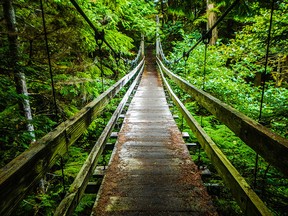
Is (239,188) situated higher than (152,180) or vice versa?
(239,188)

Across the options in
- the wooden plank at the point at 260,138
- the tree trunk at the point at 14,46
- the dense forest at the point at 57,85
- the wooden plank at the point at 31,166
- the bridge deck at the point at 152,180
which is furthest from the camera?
the tree trunk at the point at 14,46

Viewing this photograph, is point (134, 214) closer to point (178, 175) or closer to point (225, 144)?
point (178, 175)

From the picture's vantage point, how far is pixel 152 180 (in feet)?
7.12

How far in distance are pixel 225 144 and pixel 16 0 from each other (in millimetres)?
3968

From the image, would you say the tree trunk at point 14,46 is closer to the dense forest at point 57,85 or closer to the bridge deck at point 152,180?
the dense forest at point 57,85

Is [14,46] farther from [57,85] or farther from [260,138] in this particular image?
[260,138]

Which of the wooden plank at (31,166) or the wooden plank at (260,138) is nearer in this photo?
the wooden plank at (31,166)

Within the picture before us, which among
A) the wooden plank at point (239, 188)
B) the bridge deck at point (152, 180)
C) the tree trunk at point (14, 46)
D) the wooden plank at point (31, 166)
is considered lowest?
the bridge deck at point (152, 180)

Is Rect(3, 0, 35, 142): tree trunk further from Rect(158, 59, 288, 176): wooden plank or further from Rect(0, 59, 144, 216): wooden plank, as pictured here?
Rect(158, 59, 288, 176): wooden plank

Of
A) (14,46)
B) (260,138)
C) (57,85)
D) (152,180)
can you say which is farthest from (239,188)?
(57,85)

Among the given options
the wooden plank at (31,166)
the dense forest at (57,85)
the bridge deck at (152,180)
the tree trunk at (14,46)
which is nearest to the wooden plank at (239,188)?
the dense forest at (57,85)

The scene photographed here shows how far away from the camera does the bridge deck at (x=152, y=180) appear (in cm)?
176

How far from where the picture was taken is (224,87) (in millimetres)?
6074

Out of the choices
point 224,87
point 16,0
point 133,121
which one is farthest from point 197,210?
point 224,87
